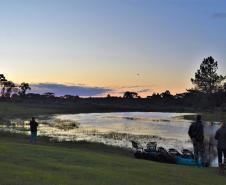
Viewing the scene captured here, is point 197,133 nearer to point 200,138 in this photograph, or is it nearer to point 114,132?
point 200,138

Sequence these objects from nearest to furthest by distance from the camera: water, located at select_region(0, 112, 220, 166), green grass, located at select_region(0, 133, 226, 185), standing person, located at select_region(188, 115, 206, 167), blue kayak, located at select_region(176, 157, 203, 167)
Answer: green grass, located at select_region(0, 133, 226, 185) → standing person, located at select_region(188, 115, 206, 167) → blue kayak, located at select_region(176, 157, 203, 167) → water, located at select_region(0, 112, 220, 166)

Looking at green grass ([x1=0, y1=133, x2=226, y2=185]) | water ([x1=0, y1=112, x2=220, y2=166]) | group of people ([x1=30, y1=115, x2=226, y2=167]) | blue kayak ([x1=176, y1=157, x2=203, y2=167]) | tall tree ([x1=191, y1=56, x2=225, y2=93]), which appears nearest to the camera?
green grass ([x1=0, y1=133, x2=226, y2=185])

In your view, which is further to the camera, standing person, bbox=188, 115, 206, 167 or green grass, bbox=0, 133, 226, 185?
standing person, bbox=188, 115, 206, 167

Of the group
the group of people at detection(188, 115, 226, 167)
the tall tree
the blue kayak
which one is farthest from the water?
the tall tree

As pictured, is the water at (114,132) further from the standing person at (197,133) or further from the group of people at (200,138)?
the standing person at (197,133)

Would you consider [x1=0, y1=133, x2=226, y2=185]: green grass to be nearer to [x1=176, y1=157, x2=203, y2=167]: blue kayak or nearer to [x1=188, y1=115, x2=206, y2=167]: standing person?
[x1=188, y1=115, x2=206, y2=167]: standing person

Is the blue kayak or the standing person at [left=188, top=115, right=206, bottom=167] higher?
the standing person at [left=188, top=115, right=206, bottom=167]

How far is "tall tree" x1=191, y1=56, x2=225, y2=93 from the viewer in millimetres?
184375

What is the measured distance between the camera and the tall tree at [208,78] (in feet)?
605

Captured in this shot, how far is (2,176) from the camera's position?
619 inches

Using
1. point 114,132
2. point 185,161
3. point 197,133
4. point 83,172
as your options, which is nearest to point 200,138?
point 197,133

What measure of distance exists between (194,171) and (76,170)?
6.37 meters

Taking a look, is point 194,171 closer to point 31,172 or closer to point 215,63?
point 31,172

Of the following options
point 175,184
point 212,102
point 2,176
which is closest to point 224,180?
point 175,184
